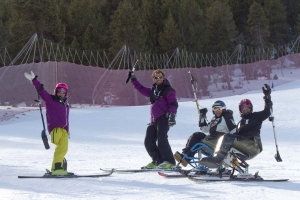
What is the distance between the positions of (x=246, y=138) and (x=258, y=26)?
47.6 meters

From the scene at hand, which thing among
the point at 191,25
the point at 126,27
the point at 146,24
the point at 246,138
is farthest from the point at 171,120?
the point at 191,25

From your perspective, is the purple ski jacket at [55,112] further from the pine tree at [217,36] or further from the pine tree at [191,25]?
the pine tree at [217,36]

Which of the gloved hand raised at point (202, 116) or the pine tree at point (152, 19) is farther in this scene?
the pine tree at point (152, 19)

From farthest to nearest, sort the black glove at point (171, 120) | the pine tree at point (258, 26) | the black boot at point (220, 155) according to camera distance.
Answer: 1. the pine tree at point (258, 26)
2. the black glove at point (171, 120)
3. the black boot at point (220, 155)

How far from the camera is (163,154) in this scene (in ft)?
25.2

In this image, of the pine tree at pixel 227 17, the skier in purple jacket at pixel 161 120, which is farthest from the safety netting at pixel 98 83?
the pine tree at pixel 227 17

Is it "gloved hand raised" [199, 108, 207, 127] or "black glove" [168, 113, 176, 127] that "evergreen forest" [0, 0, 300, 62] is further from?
"gloved hand raised" [199, 108, 207, 127]

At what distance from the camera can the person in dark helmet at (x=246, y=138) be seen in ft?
21.5

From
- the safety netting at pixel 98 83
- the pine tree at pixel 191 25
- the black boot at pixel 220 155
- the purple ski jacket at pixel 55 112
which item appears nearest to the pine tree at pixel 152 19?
the pine tree at pixel 191 25

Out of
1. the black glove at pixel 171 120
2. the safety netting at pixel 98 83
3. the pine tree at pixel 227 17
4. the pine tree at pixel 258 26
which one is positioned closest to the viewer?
the black glove at pixel 171 120

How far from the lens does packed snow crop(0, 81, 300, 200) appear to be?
A: 19.1 feet

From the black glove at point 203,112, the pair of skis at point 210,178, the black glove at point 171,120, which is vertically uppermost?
the black glove at point 203,112

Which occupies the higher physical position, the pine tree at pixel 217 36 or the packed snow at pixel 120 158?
the pine tree at pixel 217 36

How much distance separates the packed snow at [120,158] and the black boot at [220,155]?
268mm
